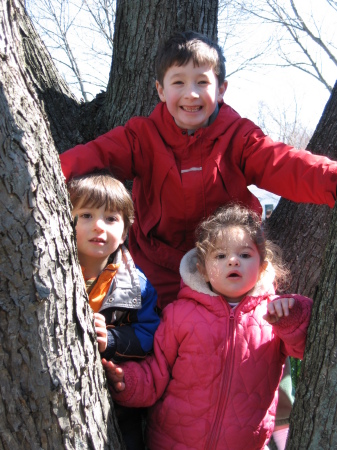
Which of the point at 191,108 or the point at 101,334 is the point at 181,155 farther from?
the point at 101,334

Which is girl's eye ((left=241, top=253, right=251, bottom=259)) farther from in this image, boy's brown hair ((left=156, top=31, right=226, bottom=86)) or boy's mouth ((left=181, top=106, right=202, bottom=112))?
boy's brown hair ((left=156, top=31, right=226, bottom=86))

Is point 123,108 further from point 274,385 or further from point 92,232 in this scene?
point 274,385

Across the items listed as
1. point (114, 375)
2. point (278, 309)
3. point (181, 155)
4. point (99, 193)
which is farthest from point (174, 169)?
point (114, 375)

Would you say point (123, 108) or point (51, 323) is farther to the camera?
point (123, 108)

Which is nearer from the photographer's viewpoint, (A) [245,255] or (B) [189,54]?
(A) [245,255]

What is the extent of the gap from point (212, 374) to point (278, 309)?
0.41 meters

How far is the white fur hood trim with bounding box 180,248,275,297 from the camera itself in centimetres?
239

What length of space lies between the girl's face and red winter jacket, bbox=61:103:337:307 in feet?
1.08

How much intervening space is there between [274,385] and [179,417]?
1.42 ft

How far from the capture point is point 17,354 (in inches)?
61.4

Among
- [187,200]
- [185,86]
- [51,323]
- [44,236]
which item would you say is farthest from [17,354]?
[185,86]

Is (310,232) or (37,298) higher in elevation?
(310,232)

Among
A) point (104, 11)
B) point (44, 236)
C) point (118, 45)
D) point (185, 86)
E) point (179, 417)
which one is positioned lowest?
point (179, 417)

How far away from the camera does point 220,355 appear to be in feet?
7.34
